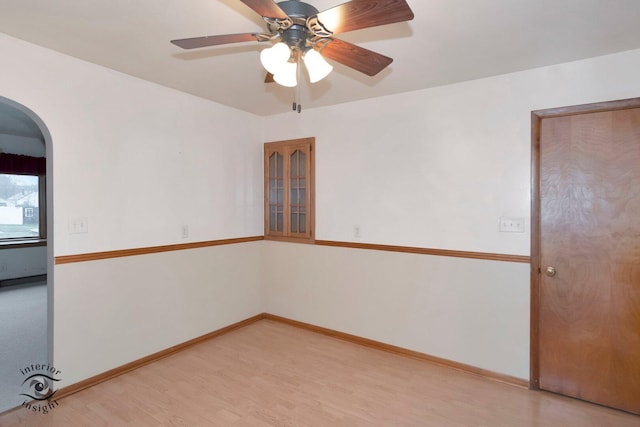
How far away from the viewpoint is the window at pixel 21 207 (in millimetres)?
6184

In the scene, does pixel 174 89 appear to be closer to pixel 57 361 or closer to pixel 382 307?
pixel 57 361

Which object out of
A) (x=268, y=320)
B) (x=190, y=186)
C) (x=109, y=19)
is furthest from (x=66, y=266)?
(x=268, y=320)

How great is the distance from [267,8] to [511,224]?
2449 millimetres

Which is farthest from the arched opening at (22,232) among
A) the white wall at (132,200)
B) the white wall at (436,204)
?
the white wall at (436,204)

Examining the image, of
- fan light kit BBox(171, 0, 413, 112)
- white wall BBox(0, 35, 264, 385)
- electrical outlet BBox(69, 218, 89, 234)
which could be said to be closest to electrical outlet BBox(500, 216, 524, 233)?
fan light kit BBox(171, 0, 413, 112)

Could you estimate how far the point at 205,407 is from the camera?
2543 millimetres

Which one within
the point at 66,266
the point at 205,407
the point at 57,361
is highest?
the point at 66,266

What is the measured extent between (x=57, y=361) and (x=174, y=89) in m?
2.44

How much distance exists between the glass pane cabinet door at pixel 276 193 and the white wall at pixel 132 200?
0.31 meters

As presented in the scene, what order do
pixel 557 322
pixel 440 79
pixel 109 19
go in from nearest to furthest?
pixel 109 19 → pixel 557 322 → pixel 440 79

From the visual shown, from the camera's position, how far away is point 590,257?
8.59 feet

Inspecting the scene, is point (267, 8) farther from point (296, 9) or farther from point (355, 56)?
point (355, 56)

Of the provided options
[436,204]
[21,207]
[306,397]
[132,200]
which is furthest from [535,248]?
[21,207]

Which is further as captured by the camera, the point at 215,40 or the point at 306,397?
the point at 306,397
